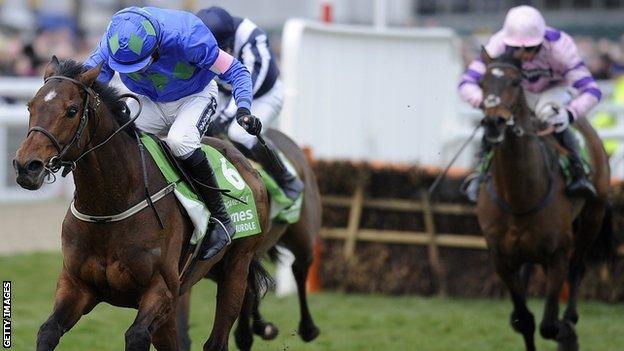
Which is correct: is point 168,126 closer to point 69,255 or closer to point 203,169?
point 203,169

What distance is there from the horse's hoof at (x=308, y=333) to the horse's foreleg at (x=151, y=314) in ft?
7.25

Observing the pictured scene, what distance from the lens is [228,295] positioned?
6340 mm

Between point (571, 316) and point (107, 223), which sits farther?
point (571, 316)

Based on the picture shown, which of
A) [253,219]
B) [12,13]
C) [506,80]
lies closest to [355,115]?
[506,80]

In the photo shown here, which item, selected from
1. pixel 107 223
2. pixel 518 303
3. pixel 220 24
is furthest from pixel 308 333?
pixel 107 223

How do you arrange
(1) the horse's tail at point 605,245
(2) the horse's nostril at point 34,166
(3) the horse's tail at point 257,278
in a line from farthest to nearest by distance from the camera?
(1) the horse's tail at point 605,245 < (3) the horse's tail at point 257,278 < (2) the horse's nostril at point 34,166

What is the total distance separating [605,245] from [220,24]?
10.0 feet

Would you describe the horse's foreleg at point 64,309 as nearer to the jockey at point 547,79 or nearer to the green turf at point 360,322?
the green turf at point 360,322

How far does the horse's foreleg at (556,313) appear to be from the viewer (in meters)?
7.43

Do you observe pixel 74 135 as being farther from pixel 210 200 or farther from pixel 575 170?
pixel 575 170

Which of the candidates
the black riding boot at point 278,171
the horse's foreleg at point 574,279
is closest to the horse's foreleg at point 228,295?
the black riding boot at point 278,171

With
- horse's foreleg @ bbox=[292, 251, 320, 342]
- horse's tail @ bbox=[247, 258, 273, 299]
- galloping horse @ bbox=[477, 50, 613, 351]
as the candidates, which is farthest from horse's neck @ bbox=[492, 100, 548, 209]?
horse's tail @ bbox=[247, 258, 273, 299]

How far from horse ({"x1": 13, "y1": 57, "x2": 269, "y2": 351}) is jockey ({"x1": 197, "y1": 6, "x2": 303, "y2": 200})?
161 cm

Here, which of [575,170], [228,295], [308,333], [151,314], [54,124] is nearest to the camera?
[54,124]
